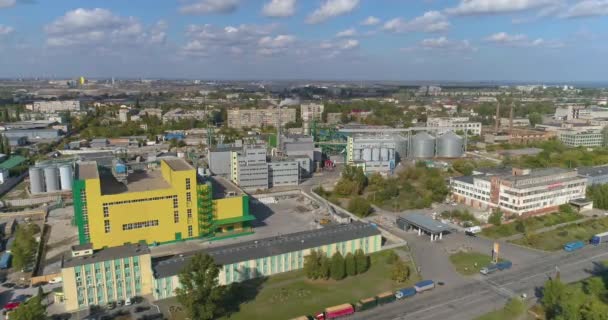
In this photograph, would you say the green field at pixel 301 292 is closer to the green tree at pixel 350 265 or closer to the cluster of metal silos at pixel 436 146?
the green tree at pixel 350 265

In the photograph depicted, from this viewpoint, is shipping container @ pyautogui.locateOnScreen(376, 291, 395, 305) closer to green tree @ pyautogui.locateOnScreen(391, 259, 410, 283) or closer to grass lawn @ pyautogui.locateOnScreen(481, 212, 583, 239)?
green tree @ pyautogui.locateOnScreen(391, 259, 410, 283)

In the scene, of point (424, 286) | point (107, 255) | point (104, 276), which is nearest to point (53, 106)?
point (107, 255)

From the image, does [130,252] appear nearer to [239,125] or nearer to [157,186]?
[157,186]

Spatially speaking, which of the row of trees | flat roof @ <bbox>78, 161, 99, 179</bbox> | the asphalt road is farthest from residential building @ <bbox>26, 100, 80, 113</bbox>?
the asphalt road

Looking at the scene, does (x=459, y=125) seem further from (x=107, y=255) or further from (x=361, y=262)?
(x=107, y=255)

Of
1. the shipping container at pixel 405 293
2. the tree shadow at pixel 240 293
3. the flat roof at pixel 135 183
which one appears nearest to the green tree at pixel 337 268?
the shipping container at pixel 405 293

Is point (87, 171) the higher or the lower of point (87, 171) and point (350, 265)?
the higher
